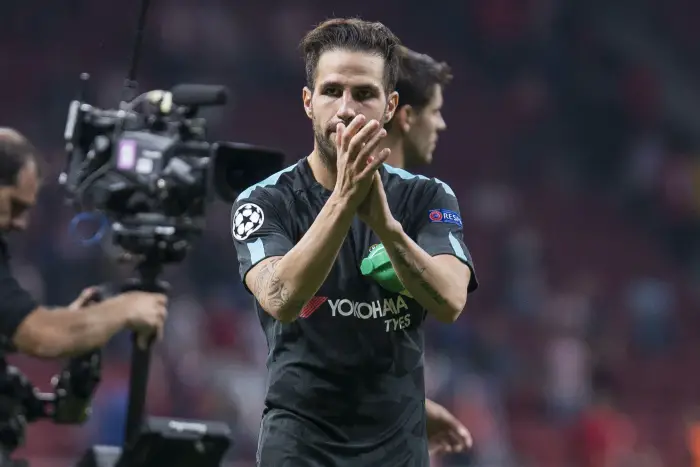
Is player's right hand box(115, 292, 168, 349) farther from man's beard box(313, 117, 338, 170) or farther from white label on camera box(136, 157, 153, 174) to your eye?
Answer: man's beard box(313, 117, 338, 170)

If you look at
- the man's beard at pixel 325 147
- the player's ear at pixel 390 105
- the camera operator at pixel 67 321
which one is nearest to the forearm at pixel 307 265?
the man's beard at pixel 325 147

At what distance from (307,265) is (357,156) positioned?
0.25 metres

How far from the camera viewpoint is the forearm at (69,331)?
429 cm

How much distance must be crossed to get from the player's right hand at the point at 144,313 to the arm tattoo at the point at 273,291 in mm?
1686

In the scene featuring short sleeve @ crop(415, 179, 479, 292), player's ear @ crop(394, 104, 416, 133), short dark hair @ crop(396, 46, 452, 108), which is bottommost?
short sleeve @ crop(415, 179, 479, 292)

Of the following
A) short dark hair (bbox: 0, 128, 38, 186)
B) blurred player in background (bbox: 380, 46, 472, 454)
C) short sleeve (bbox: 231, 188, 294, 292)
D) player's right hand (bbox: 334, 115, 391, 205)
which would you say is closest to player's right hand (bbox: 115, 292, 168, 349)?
short dark hair (bbox: 0, 128, 38, 186)

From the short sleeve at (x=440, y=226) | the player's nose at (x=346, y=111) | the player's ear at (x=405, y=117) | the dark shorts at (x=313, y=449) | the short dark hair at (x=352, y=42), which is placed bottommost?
the dark shorts at (x=313, y=449)

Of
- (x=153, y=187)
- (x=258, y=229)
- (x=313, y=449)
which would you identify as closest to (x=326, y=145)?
(x=258, y=229)

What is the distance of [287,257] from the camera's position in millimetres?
2539

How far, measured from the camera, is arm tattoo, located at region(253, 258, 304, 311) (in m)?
2.55

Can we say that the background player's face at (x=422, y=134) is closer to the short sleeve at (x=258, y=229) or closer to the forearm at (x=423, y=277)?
the short sleeve at (x=258, y=229)

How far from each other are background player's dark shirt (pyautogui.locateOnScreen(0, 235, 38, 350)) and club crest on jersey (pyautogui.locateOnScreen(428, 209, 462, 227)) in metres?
2.01

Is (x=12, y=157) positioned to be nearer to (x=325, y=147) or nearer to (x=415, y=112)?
(x=415, y=112)

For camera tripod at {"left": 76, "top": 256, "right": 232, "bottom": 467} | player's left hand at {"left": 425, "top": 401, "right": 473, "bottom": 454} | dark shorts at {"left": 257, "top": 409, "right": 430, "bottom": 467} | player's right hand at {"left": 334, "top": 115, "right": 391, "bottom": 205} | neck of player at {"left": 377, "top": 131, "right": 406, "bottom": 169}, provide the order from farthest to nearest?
camera tripod at {"left": 76, "top": 256, "right": 232, "bottom": 467} < neck of player at {"left": 377, "top": 131, "right": 406, "bottom": 169} < player's left hand at {"left": 425, "top": 401, "right": 473, "bottom": 454} < dark shorts at {"left": 257, "top": 409, "right": 430, "bottom": 467} < player's right hand at {"left": 334, "top": 115, "right": 391, "bottom": 205}
